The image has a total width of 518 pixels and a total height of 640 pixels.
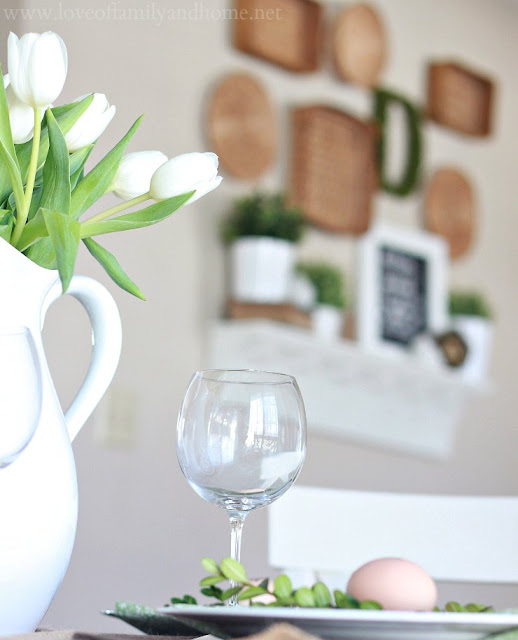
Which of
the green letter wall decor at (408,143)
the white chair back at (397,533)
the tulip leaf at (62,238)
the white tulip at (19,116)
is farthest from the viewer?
the green letter wall decor at (408,143)

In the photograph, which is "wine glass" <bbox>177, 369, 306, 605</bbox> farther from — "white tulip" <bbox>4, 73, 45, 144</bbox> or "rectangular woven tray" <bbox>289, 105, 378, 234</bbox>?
"rectangular woven tray" <bbox>289, 105, 378, 234</bbox>

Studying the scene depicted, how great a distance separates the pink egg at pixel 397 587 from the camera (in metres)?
0.56

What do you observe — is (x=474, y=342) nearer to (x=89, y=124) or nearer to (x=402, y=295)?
(x=402, y=295)

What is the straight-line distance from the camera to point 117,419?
2.47m

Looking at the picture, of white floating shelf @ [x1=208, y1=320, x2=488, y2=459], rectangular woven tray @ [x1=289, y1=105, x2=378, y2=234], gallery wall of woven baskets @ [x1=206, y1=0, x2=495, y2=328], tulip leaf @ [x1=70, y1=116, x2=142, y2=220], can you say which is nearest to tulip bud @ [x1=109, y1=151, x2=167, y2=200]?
tulip leaf @ [x1=70, y1=116, x2=142, y2=220]

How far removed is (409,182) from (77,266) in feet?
4.23

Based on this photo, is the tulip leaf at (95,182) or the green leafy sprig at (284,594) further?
the tulip leaf at (95,182)

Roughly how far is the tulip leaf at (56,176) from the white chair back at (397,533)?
586mm

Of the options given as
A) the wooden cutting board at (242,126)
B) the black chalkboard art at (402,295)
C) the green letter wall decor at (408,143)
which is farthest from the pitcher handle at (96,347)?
the green letter wall decor at (408,143)

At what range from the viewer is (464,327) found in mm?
3258

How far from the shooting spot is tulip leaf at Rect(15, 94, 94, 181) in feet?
2.41

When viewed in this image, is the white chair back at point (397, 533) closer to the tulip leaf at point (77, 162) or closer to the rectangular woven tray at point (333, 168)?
the tulip leaf at point (77, 162)

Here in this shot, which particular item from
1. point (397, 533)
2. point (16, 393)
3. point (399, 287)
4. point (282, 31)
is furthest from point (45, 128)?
point (399, 287)

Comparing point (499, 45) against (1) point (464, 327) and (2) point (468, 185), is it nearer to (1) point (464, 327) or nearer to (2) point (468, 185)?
(2) point (468, 185)
